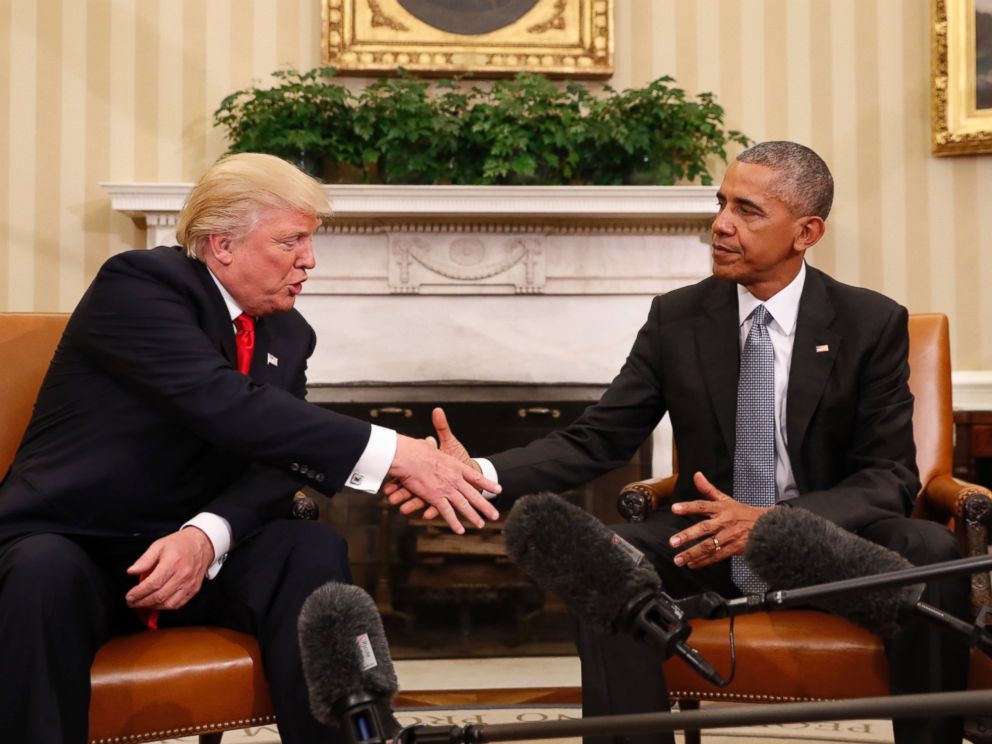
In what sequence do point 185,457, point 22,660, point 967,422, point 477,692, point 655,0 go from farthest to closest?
1. point 655,0
2. point 967,422
3. point 477,692
4. point 185,457
5. point 22,660

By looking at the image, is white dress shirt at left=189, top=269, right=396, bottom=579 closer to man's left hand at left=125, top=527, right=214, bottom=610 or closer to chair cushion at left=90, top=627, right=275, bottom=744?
man's left hand at left=125, top=527, right=214, bottom=610

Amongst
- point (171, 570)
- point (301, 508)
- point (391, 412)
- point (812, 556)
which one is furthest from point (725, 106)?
point (812, 556)

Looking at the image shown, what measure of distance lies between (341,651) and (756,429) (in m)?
1.57

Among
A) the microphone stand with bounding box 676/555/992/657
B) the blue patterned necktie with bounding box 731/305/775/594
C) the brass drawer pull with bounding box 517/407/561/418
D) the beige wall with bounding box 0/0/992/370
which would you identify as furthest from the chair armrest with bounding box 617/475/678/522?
the beige wall with bounding box 0/0/992/370

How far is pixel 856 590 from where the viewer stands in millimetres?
939

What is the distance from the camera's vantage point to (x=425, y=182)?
14.3 feet

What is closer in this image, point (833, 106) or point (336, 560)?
point (336, 560)

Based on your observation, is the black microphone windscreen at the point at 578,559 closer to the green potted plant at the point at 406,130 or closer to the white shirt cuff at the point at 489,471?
the white shirt cuff at the point at 489,471

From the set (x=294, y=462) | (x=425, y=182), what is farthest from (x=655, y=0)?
(x=294, y=462)

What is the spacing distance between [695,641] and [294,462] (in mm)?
880

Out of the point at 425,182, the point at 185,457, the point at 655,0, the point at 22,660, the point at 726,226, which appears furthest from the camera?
the point at 655,0

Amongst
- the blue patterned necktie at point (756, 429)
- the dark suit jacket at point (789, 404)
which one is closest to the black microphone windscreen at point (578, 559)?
the dark suit jacket at point (789, 404)

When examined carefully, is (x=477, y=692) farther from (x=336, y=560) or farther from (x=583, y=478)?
(x=336, y=560)

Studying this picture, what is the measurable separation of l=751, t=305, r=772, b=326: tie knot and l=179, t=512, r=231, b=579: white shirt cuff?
1.37m
